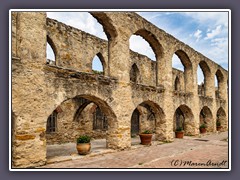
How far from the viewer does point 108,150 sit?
386 inches

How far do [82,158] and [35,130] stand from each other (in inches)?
87.1

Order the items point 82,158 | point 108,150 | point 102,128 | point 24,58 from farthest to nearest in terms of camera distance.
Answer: point 102,128, point 108,150, point 82,158, point 24,58

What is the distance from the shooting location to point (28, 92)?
7129 millimetres

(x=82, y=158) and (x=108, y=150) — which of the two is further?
(x=108, y=150)

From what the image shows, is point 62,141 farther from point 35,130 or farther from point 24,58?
A: point 24,58

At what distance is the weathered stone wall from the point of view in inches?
279

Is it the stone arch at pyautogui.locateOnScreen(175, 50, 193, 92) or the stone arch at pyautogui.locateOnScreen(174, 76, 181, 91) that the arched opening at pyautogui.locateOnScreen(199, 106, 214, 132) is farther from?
the stone arch at pyautogui.locateOnScreen(174, 76, 181, 91)

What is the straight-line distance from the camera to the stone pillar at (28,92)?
683 cm

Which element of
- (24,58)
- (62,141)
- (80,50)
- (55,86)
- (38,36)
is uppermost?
(80,50)

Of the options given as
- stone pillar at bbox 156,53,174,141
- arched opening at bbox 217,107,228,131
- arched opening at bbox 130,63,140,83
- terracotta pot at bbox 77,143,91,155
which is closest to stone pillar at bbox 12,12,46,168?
terracotta pot at bbox 77,143,91,155

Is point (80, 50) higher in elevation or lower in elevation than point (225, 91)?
higher

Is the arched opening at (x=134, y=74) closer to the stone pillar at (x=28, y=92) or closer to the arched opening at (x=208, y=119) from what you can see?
the arched opening at (x=208, y=119)

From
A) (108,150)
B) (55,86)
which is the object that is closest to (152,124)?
(108,150)

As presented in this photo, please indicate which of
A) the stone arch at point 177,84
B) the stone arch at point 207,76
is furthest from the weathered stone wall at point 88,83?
the stone arch at point 177,84
